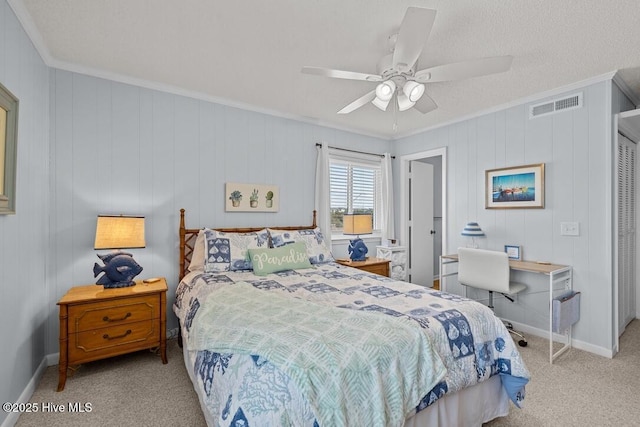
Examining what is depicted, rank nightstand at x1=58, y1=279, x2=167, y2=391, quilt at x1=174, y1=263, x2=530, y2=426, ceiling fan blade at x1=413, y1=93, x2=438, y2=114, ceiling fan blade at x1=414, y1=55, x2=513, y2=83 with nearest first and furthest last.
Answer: quilt at x1=174, y1=263, x2=530, y2=426
ceiling fan blade at x1=414, y1=55, x2=513, y2=83
nightstand at x1=58, y1=279, x2=167, y2=391
ceiling fan blade at x1=413, y1=93, x2=438, y2=114

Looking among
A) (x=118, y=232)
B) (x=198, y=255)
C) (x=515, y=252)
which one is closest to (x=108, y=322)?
(x=118, y=232)

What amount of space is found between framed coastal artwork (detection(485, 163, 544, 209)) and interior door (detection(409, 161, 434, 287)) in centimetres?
149

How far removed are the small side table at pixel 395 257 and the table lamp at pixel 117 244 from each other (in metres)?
3.21

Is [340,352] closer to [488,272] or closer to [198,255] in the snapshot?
[198,255]

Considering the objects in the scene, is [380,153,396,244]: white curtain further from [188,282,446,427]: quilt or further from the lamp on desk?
[188,282,446,427]: quilt

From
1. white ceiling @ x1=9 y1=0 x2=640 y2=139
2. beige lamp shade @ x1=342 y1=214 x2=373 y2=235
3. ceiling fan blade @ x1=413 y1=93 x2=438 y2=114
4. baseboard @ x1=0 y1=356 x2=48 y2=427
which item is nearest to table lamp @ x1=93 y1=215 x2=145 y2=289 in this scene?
baseboard @ x1=0 y1=356 x2=48 y2=427

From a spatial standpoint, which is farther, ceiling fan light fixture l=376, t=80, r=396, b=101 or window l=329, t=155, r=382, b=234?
window l=329, t=155, r=382, b=234

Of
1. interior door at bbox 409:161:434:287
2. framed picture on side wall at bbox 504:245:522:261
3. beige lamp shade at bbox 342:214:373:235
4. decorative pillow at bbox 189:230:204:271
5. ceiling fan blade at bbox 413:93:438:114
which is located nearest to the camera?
ceiling fan blade at bbox 413:93:438:114

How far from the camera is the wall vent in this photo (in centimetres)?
313

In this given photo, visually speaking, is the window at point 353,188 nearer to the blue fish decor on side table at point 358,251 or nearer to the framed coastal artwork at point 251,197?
the blue fish decor on side table at point 358,251

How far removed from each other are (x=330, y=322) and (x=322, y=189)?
111 inches

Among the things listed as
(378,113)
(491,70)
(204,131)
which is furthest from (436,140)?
(204,131)

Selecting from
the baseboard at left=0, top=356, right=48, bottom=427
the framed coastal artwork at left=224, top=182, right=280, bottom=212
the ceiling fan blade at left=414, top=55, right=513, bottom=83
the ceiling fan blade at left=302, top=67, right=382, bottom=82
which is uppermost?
the ceiling fan blade at left=302, top=67, right=382, bottom=82

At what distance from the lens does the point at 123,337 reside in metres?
2.51
